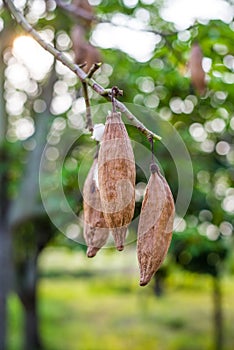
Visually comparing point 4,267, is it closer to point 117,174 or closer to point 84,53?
point 84,53

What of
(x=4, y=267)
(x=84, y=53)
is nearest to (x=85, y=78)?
(x=84, y=53)

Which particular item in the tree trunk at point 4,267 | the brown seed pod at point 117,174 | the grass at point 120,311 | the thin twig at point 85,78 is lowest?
the grass at point 120,311

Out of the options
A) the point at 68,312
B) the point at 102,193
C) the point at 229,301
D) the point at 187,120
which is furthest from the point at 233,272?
the point at 102,193

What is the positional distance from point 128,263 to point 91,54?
884 cm

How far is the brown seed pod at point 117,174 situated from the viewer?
0.52 meters

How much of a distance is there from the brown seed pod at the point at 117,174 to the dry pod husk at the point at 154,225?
0.02 m

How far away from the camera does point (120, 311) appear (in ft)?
32.1

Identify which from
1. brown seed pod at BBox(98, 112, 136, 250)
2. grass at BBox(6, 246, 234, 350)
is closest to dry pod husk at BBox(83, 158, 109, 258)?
brown seed pod at BBox(98, 112, 136, 250)

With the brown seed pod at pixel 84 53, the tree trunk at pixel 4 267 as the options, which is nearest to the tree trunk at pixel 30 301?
the tree trunk at pixel 4 267

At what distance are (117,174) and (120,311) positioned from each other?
957 centimetres

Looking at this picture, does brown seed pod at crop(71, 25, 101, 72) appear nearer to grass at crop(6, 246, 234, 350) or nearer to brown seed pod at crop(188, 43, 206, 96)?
brown seed pod at crop(188, 43, 206, 96)

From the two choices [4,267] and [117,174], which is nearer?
[117,174]

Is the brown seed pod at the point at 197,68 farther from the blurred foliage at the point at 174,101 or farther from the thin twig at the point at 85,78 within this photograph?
the thin twig at the point at 85,78

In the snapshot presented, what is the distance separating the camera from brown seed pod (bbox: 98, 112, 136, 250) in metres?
0.52
